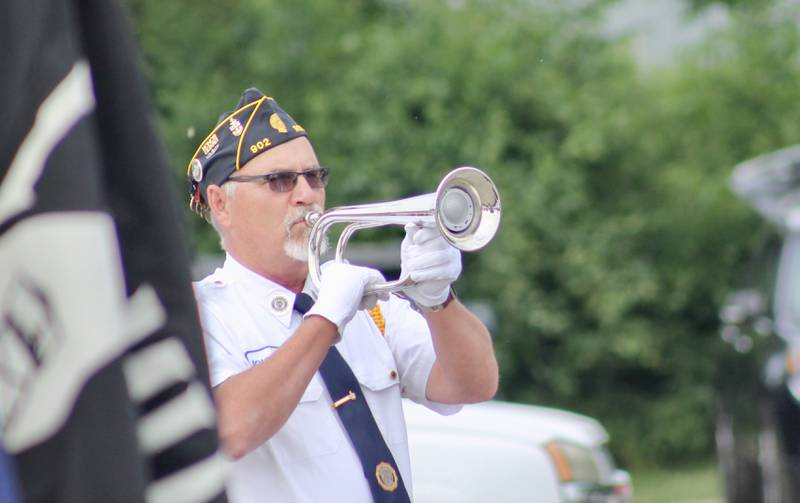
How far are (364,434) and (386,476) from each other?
9 cm

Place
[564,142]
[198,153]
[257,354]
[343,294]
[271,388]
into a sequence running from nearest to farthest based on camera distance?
[271,388] < [343,294] < [257,354] < [198,153] < [564,142]

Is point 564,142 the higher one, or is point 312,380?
point 564,142

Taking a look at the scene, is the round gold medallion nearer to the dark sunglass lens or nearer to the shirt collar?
the shirt collar

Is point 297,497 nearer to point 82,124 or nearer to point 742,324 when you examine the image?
point 82,124

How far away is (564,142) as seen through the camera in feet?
32.8

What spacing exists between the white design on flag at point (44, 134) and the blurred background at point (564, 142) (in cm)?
785

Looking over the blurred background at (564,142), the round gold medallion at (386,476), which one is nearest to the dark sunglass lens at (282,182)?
the round gold medallion at (386,476)

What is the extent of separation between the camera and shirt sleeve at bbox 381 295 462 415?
2869mm

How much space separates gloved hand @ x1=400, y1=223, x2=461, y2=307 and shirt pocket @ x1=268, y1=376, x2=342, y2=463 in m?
0.27

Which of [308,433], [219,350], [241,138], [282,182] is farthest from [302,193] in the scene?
[308,433]

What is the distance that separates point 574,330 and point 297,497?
7.64 m

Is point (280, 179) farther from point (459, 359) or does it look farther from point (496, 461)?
point (496, 461)

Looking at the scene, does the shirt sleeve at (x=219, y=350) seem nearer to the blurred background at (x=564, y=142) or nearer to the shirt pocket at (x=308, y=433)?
the shirt pocket at (x=308, y=433)

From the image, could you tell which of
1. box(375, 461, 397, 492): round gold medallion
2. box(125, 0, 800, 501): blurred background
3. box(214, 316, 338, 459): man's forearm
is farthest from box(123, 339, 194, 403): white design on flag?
box(125, 0, 800, 501): blurred background
